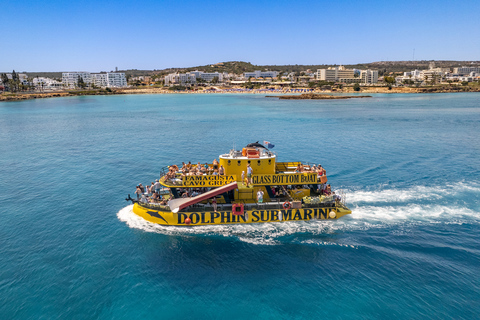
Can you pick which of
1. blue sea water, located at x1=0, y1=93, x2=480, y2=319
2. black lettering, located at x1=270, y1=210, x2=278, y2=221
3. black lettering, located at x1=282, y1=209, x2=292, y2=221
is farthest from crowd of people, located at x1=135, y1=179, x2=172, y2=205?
black lettering, located at x1=282, y1=209, x2=292, y2=221

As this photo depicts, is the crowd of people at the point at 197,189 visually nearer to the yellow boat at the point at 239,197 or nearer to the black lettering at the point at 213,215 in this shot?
the yellow boat at the point at 239,197

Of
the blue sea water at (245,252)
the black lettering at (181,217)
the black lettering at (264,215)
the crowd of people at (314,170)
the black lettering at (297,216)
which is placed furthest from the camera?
the crowd of people at (314,170)

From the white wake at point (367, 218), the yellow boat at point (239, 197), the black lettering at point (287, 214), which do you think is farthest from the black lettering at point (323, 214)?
the black lettering at point (287, 214)

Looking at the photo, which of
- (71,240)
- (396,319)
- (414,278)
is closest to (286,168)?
(414,278)

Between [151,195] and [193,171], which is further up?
[193,171]

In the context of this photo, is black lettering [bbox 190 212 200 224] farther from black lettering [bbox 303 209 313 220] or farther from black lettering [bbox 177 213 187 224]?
black lettering [bbox 303 209 313 220]

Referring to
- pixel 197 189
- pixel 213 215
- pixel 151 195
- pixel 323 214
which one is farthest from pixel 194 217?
pixel 323 214

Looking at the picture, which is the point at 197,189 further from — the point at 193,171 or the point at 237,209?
the point at 237,209
